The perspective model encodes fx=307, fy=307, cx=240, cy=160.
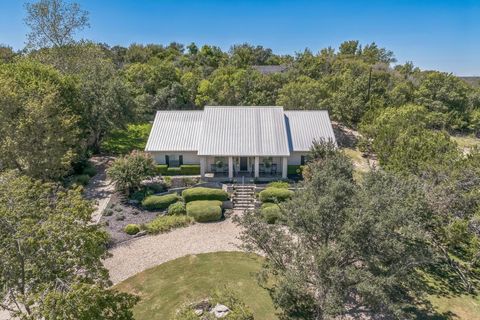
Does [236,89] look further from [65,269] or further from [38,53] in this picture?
[65,269]

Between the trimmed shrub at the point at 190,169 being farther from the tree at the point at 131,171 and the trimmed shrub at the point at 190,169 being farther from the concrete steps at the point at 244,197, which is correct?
the concrete steps at the point at 244,197

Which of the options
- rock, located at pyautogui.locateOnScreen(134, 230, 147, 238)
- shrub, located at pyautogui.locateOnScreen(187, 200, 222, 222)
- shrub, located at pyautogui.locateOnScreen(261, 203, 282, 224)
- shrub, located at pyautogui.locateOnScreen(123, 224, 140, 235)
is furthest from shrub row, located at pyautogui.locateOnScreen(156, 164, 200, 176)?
shrub, located at pyautogui.locateOnScreen(261, 203, 282, 224)

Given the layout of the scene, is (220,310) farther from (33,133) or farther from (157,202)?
(33,133)

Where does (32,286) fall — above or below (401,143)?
below

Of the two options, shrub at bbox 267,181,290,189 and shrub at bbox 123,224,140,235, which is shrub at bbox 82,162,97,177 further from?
shrub at bbox 267,181,290,189

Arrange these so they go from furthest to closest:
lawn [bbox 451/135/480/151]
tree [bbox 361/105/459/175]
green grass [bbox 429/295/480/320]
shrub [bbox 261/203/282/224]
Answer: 1. lawn [bbox 451/135/480/151]
2. shrub [bbox 261/203/282/224]
3. tree [bbox 361/105/459/175]
4. green grass [bbox 429/295/480/320]

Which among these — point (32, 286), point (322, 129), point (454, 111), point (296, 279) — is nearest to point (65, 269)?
point (32, 286)
